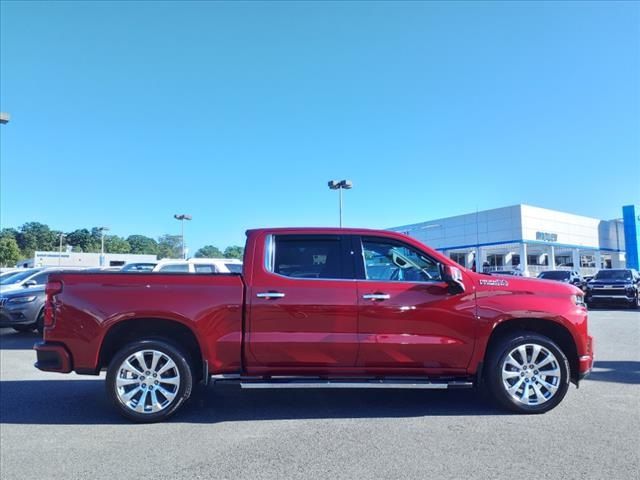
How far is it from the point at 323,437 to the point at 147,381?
75.2 inches

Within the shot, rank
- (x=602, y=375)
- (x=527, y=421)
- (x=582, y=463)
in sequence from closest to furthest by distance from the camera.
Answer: (x=582, y=463), (x=527, y=421), (x=602, y=375)

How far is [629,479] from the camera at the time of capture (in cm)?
359

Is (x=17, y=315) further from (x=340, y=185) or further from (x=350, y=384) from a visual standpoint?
(x=340, y=185)

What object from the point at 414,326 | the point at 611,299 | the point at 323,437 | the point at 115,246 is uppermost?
the point at 115,246

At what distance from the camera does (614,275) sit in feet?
66.8

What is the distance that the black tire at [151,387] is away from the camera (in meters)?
4.89

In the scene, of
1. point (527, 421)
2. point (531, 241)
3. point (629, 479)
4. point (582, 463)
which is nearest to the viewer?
point (629, 479)

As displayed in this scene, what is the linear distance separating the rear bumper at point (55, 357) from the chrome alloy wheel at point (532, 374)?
457 cm

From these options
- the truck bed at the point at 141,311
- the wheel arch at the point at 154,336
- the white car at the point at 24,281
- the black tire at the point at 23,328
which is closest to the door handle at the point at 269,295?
the truck bed at the point at 141,311

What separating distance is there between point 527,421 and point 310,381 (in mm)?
2236

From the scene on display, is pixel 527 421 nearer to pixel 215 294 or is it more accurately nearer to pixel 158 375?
pixel 215 294

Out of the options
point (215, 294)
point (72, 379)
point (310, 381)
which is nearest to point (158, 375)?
point (215, 294)

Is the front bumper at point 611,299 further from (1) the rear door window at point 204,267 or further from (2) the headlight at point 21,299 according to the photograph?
(2) the headlight at point 21,299

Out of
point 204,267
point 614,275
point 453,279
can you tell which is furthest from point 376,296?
point 614,275
